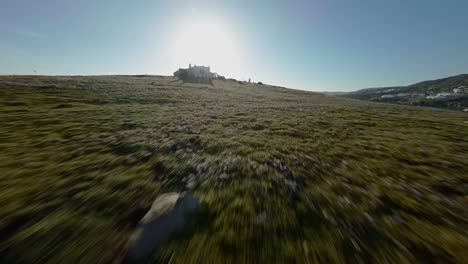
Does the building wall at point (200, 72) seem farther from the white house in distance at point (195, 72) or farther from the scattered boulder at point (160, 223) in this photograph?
the scattered boulder at point (160, 223)

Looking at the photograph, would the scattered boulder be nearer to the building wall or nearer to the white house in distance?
the white house in distance

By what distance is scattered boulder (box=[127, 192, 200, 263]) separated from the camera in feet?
13.8

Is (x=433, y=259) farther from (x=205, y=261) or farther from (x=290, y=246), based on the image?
(x=205, y=261)

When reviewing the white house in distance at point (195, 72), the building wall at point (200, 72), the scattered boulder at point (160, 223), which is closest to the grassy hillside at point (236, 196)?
the scattered boulder at point (160, 223)

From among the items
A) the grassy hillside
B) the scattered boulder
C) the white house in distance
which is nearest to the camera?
the scattered boulder

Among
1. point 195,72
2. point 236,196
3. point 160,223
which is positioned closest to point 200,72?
point 195,72

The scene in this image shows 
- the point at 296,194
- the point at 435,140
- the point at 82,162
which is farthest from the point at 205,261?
the point at 435,140

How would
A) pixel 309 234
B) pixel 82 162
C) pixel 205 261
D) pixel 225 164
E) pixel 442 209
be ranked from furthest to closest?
pixel 225 164 → pixel 82 162 → pixel 442 209 → pixel 309 234 → pixel 205 261

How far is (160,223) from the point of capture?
194 inches

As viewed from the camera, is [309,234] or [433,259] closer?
[433,259]

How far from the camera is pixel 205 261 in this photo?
4.04 meters

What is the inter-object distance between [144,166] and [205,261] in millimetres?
5689

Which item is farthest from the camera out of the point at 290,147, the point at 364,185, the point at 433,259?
the point at 290,147

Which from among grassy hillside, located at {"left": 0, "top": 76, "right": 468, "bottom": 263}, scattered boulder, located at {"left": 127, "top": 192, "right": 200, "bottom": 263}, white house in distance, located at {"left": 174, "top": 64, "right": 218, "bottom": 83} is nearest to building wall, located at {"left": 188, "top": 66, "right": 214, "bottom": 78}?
white house in distance, located at {"left": 174, "top": 64, "right": 218, "bottom": 83}
